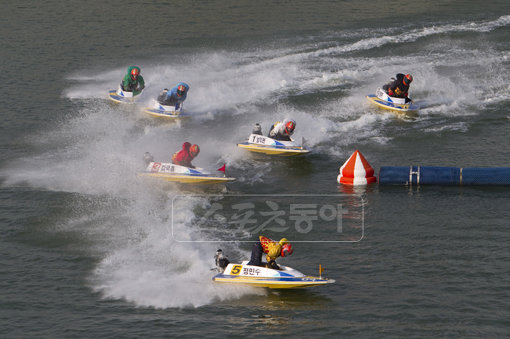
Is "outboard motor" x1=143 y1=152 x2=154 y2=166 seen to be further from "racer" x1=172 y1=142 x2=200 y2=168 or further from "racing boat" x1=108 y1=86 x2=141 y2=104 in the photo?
"racing boat" x1=108 y1=86 x2=141 y2=104

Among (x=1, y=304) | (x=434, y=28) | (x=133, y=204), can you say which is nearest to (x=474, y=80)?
(x=434, y=28)

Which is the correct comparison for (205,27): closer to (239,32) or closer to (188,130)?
(239,32)

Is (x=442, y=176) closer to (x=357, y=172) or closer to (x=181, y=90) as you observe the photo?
(x=357, y=172)

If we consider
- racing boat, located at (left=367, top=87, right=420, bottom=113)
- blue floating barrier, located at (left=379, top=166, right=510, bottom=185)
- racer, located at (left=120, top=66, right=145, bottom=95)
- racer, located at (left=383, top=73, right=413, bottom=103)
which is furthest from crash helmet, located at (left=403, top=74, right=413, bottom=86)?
racer, located at (left=120, top=66, right=145, bottom=95)

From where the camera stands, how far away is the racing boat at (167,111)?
43.7m

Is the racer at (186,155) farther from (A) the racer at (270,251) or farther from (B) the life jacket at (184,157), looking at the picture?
(A) the racer at (270,251)

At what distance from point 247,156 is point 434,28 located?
91.1 feet

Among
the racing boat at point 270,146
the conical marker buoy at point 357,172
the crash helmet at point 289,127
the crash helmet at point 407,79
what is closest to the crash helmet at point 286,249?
the conical marker buoy at point 357,172

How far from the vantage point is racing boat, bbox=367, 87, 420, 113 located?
43.8 metres

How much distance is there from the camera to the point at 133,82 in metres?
46.7

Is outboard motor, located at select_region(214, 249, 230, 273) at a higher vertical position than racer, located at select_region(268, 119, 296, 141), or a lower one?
lower

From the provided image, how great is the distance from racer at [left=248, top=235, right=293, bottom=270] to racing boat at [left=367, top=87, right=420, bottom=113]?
66.1ft

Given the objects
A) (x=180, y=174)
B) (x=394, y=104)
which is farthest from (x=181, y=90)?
(x=394, y=104)

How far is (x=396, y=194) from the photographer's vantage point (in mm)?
34094
